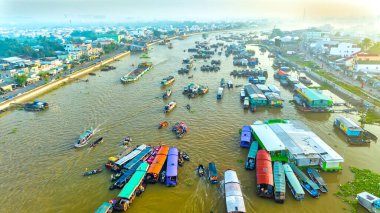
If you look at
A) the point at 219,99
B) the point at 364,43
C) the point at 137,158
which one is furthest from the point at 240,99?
the point at 364,43

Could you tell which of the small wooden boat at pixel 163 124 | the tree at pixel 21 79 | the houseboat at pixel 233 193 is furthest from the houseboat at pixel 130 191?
the tree at pixel 21 79

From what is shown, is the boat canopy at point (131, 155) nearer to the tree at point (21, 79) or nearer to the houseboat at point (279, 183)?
the houseboat at point (279, 183)

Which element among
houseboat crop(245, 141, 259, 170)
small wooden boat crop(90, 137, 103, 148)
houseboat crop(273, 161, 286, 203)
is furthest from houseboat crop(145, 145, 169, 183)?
houseboat crop(273, 161, 286, 203)

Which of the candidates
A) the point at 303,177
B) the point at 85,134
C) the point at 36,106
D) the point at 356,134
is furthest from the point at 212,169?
the point at 36,106

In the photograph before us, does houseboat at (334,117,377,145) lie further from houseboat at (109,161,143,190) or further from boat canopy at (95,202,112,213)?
boat canopy at (95,202,112,213)

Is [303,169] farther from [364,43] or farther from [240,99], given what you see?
[364,43]

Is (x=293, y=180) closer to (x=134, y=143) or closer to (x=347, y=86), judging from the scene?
(x=134, y=143)
